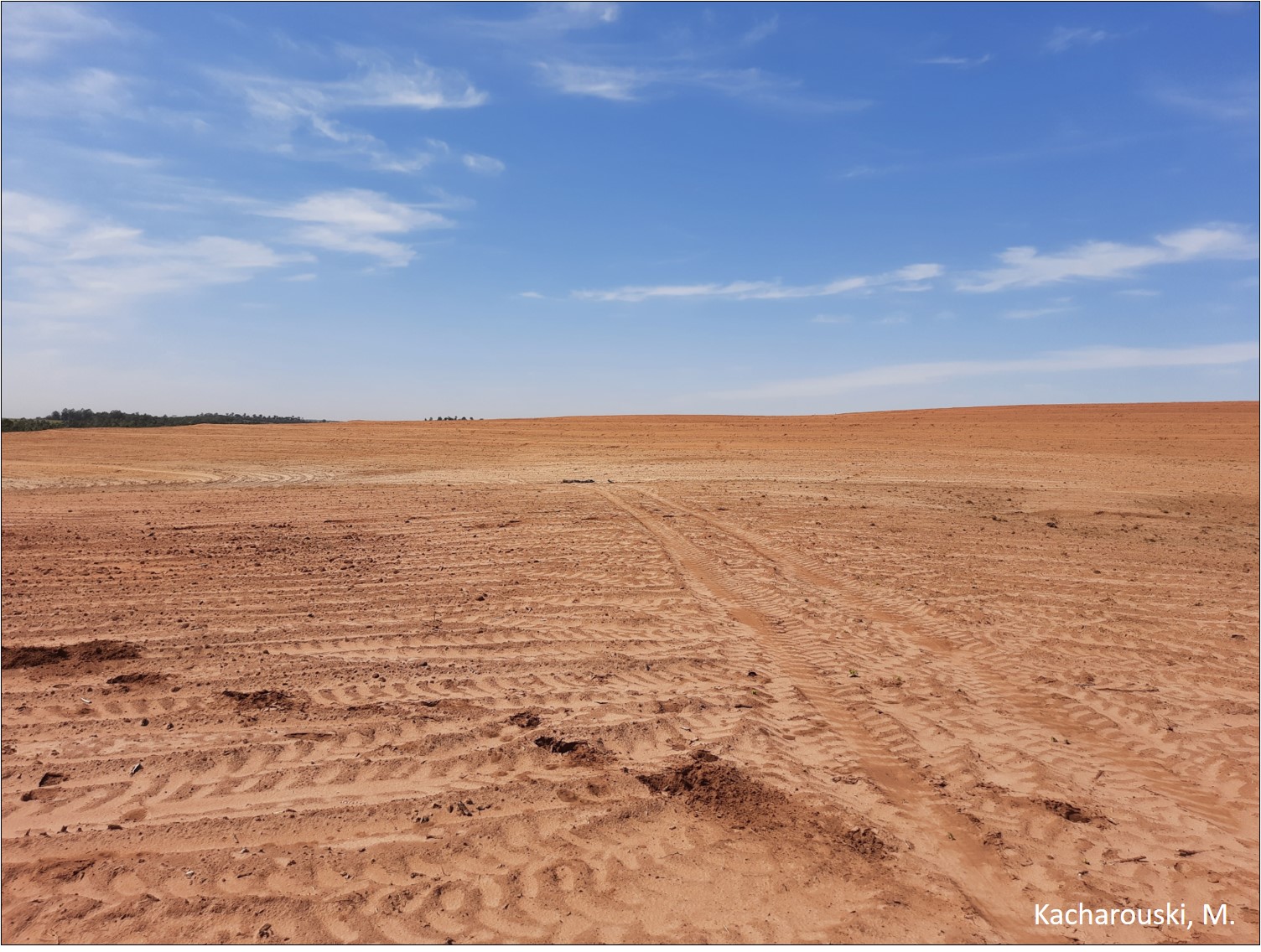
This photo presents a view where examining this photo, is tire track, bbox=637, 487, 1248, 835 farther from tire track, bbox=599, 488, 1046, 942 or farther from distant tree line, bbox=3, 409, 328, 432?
distant tree line, bbox=3, 409, 328, 432

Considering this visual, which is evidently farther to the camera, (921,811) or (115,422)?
(115,422)

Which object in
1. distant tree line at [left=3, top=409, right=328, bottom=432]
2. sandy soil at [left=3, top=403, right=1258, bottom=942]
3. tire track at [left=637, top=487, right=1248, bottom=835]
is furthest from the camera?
distant tree line at [left=3, top=409, right=328, bottom=432]

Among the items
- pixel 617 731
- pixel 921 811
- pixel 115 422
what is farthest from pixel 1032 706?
pixel 115 422

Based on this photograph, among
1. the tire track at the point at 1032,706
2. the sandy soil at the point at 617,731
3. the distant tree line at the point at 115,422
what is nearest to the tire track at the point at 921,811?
the sandy soil at the point at 617,731

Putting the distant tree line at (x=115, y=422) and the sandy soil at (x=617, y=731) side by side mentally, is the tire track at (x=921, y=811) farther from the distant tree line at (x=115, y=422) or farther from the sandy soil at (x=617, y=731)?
the distant tree line at (x=115, y=422)

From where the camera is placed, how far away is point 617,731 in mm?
5109

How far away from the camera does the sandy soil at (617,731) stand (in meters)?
3.54

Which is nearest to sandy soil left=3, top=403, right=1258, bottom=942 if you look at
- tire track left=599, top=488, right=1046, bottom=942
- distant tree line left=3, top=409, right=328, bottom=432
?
tire track left=599, top=488, right=1046, bottom=942

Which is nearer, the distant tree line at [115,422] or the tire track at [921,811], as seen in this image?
the tire track at [921,811]

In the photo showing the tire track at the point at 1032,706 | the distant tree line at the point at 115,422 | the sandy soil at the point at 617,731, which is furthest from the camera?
the distant tree line at the point at 115,422

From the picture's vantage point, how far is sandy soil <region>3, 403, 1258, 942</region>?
354 centimetres

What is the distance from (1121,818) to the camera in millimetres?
4348

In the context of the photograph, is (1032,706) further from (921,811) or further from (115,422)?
(115,422)

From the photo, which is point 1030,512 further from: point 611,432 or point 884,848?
point 611,432
